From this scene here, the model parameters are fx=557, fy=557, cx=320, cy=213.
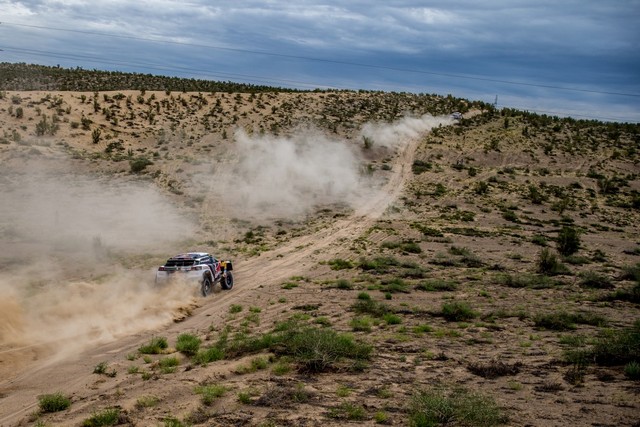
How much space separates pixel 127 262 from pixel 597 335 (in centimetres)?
1933

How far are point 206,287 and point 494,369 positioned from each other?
37.6 feet

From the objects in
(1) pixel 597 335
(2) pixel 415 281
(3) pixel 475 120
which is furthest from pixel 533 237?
(3) pixel 475 120

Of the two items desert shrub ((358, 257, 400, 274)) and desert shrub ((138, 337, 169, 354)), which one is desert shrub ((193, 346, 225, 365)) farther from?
desert shrub ((358, 257, 400, 274))

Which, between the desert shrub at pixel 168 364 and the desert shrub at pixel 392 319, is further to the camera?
the desert shrub at pixel 392 319

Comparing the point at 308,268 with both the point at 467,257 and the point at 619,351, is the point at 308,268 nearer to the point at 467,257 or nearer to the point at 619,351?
the point at 467,257

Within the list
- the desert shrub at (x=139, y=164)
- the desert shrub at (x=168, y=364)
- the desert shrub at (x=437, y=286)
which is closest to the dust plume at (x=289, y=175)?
the desert shrub at (x=139, y=164)

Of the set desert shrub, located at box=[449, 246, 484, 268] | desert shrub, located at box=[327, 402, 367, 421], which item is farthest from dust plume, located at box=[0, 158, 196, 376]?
desert shrub, located at box=[449, 246, 484, 268]

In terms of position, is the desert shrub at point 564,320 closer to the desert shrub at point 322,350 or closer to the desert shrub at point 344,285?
the desert shrub at point 322,350

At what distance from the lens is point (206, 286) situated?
20281 millimetres

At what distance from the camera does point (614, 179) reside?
51875 mm

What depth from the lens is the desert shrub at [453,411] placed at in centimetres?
919

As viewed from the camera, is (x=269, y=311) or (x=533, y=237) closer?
(x=269, y=311)

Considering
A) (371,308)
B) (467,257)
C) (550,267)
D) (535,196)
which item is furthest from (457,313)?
(535,196)

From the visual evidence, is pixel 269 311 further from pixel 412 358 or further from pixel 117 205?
pixel 117 205
